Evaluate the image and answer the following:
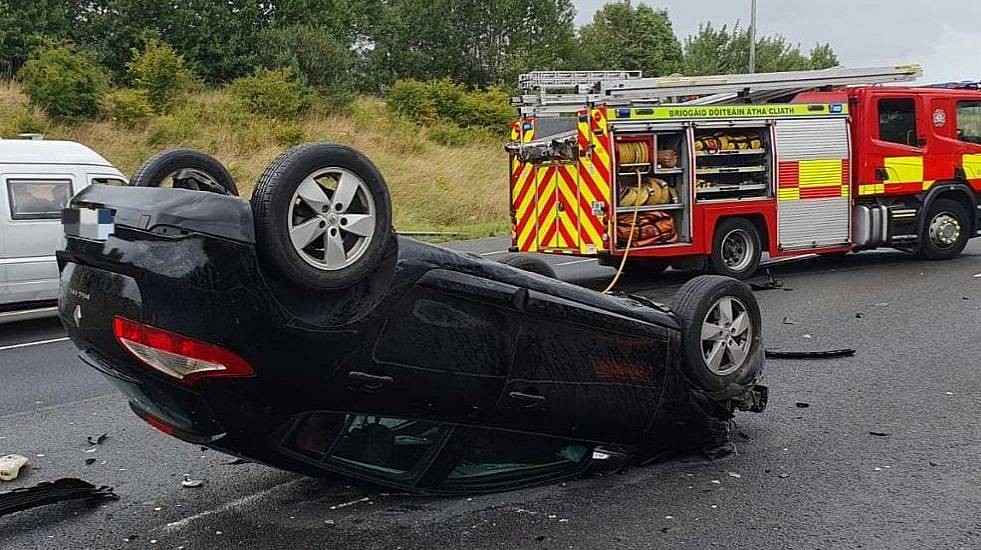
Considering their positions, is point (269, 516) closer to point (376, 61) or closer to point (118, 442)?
point (118, 442)

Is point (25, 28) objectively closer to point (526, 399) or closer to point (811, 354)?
point (811, 354)

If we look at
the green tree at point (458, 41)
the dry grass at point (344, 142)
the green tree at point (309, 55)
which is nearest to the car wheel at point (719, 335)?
the dry grass at point (344, 142)

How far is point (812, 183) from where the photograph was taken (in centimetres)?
1333

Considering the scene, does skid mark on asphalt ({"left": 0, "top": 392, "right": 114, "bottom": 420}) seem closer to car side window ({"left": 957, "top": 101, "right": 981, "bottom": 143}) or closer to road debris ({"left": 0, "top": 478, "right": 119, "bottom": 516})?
road debris ({"left": 0, "top": 478, "right": 119, "bottom": 516})

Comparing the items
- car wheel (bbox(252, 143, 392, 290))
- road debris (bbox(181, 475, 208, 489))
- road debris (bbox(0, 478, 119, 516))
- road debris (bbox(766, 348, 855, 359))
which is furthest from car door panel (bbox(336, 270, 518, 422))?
road debris (bbox(766, 348, 855, 359))

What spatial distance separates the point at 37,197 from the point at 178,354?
8048mm

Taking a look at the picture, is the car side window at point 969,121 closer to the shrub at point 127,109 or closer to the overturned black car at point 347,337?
the overturned black car at point 347,337

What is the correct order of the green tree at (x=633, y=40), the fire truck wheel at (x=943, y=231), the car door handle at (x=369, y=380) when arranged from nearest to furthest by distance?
1. the car door handle at (x=369, y=380)
2. the fire truck wheel at (x=943, y=231)
3. the green tree at (x=633, y=40)

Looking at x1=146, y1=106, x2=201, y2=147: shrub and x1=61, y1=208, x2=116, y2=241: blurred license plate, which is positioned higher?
x1=146, y1=106, x2=201, y2=147: shrub

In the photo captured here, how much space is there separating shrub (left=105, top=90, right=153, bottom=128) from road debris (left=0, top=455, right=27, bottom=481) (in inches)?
948

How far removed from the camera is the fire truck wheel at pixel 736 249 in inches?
494

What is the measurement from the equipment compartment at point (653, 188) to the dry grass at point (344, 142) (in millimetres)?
9114

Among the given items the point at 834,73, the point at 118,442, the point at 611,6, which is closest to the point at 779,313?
the point at 834,73

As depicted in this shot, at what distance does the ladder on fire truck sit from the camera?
12219mm
